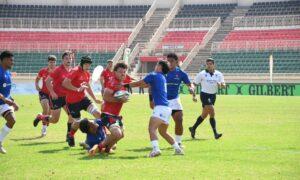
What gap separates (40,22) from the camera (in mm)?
72812

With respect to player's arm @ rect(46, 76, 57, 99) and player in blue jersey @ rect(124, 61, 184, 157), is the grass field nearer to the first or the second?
player in blue jersey @ rect(124, 61, 184, 157)

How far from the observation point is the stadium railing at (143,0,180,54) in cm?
6838

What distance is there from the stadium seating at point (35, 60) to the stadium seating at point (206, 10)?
1197 cm

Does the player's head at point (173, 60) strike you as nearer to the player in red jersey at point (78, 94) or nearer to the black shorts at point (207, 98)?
the player in red jersey at point (78, 94)

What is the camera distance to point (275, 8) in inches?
2729

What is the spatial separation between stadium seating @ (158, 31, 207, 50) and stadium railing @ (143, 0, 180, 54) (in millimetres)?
775

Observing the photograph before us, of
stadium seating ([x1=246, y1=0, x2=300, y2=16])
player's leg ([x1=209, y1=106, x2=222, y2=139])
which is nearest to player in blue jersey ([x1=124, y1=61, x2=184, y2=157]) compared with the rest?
player's leg ([x1=209, y1=106, x2=222, y2=139])

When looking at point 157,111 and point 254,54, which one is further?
point 254,54

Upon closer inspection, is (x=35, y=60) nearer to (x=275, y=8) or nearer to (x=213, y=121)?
(x=275, y=8)

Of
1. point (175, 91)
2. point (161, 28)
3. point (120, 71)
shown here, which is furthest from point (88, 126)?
point (161, 28)

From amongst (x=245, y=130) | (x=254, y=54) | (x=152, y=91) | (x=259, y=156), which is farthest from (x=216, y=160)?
(x=254, y=54)

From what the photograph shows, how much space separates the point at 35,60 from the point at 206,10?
22.0 meters

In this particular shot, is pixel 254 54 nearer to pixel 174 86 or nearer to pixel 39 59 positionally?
pixel 39 59

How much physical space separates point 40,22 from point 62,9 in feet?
14.4
